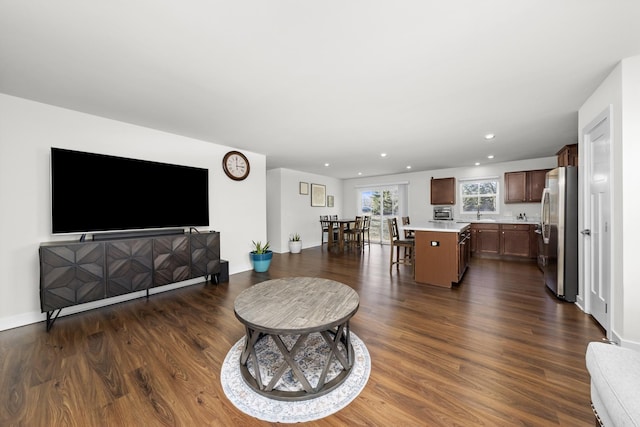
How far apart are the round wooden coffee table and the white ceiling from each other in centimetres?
183

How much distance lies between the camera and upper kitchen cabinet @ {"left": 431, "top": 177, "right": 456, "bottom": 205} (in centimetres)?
636

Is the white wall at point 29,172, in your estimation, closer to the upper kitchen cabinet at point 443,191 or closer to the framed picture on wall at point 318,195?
the framed picture on wall at point 318,195

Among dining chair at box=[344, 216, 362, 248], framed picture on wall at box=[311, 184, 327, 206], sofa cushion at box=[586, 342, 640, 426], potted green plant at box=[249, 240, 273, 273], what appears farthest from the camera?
framed picture on wall at box=[311, 184, 327, 206]

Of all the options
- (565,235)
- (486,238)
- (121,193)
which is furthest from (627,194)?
(121,193)

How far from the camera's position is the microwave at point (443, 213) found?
6430mm

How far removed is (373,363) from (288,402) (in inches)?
27.2

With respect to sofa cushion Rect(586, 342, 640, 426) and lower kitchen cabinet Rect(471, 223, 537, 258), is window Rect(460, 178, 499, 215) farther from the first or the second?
sofa cushion Rect(586, 342, 640, 426)

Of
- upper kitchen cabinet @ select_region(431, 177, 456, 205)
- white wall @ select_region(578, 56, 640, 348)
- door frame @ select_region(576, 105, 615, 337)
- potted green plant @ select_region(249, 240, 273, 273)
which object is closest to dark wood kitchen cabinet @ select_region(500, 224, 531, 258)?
upper kitchen cabinet @ select_region(431, 177, 456, 205)

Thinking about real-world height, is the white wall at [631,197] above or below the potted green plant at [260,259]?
above

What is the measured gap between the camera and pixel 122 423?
4.23ft

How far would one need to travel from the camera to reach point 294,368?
1.47 m

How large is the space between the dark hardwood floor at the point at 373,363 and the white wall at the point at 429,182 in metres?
3.43

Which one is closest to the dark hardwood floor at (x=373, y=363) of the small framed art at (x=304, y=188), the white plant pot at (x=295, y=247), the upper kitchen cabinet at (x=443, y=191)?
the white plant pot at (x=295, y=247)

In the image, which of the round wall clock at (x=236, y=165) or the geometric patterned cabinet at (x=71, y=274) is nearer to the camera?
the geometric patterned cabinet at (x=71, y=274)
